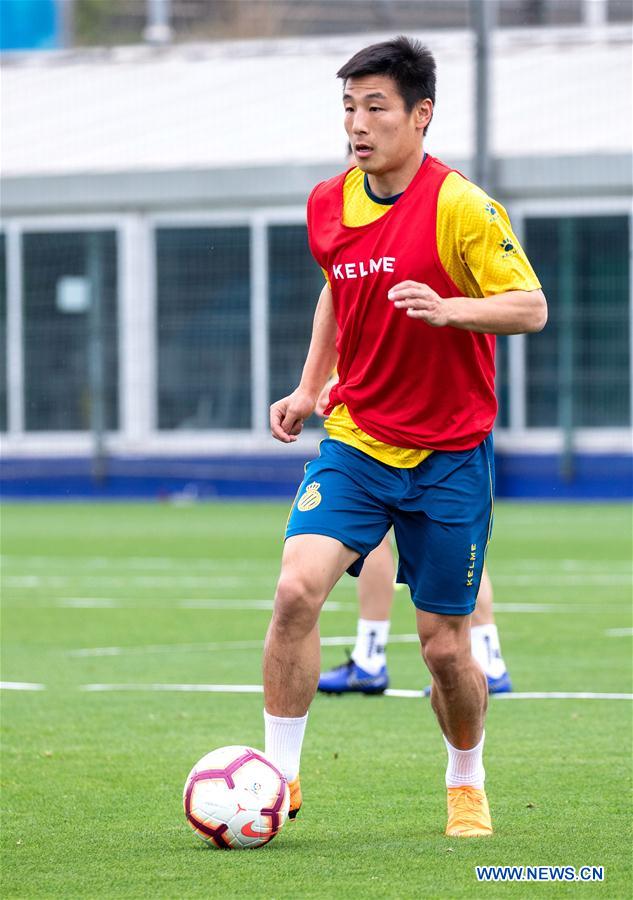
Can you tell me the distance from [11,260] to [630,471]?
31.6 feet

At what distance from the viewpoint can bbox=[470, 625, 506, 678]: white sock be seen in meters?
7.79

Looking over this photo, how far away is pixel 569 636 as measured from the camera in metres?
10.2

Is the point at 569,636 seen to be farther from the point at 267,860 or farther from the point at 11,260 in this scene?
the point at 11,260

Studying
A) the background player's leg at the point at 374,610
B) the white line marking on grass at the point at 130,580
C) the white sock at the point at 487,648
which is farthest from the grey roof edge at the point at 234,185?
the white sock at the point at 487,648

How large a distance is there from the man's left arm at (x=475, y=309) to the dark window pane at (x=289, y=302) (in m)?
20.1

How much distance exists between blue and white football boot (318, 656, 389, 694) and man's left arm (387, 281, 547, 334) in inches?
135

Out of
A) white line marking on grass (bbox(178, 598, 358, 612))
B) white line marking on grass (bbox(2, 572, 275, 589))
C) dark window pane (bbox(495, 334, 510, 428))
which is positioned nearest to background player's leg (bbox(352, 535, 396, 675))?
white line marking on grass (bbox(178, 598, 358, 612))

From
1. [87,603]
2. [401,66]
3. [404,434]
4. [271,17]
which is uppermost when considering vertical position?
[271,17]

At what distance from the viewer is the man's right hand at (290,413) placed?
5543 mm

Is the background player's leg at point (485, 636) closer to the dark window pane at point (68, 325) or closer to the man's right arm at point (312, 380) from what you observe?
the man's right arm at point (312, 380)

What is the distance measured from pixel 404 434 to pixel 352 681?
3.16 m

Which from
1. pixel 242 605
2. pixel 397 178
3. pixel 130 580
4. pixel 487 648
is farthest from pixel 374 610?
pixel 130 580

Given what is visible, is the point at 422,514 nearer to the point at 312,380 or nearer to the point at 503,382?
the point at 312,380

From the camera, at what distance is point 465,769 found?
5.30 meters
